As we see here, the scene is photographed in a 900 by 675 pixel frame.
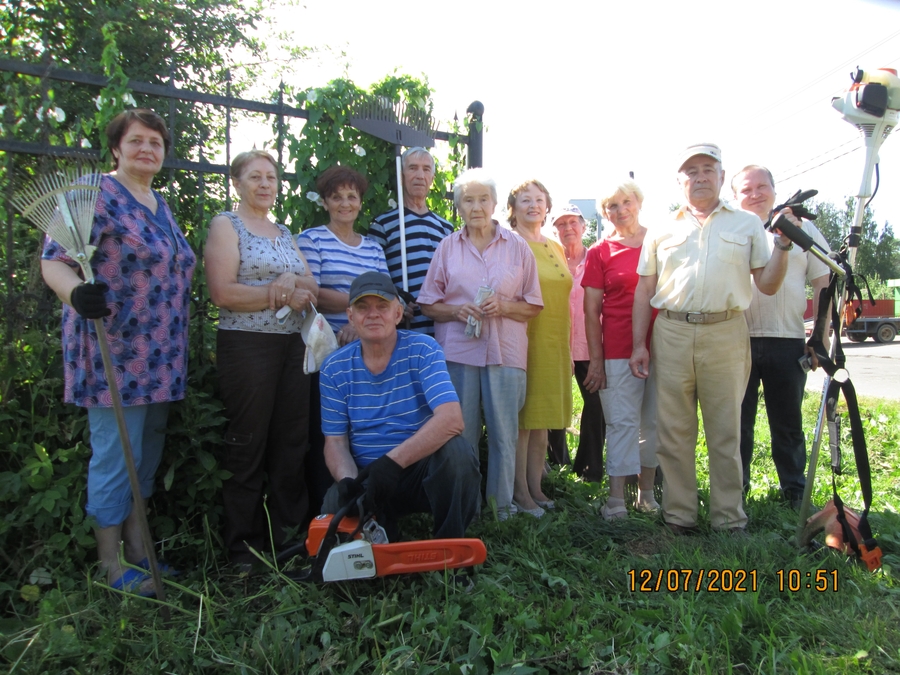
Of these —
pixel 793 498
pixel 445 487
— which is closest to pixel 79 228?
pixel 445 487

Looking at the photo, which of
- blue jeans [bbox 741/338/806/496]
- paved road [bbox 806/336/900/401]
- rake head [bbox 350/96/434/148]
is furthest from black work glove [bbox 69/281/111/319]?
paved road [bbox 806/336/900/401]

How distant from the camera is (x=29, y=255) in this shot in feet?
10.2

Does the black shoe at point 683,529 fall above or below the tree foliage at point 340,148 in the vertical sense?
below

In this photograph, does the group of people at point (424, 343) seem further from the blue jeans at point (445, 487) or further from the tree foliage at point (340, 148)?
the tree foliage at point (340, 148)

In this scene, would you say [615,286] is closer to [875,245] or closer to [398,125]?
[398,125]

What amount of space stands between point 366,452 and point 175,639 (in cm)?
99

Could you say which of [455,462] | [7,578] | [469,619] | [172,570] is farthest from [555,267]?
[7,578]

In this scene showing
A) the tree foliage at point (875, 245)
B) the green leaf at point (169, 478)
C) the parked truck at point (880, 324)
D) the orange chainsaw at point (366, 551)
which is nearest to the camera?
the orange chainsaw at point (366, 551)

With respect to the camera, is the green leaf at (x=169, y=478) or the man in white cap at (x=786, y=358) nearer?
the green leaf at (x=169, y=478)

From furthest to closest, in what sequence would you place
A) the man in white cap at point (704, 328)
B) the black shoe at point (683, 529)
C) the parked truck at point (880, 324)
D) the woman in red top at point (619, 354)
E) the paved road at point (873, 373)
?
1. the parked truck at point (880, 324)
2. the paved road at point (873, 373)
3. the woman in red top at point (619, 354)
4. the black shoe at point (683, 529)
5. the man in white cap at point (704, 328)

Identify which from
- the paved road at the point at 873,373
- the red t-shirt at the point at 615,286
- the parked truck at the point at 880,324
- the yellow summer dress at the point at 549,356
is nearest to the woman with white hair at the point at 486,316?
the yellow summer dress at the point at 549,356

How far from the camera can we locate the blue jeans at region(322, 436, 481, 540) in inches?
102

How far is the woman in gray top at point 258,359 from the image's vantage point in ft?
9.46

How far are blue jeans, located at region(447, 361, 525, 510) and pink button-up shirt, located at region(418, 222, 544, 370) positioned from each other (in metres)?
0.06
